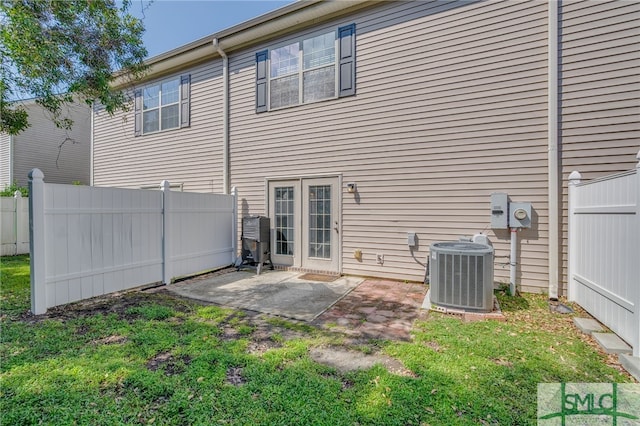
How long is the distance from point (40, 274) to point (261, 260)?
3479mm

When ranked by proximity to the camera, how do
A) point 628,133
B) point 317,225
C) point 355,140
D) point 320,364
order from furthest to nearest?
1. point 317,225
2. point 355,140
3. point 628,133
4. point 320,364

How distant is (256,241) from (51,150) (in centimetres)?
1310

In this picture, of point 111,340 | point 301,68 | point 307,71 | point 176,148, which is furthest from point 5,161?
point 111,340

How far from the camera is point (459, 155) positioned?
5.13m

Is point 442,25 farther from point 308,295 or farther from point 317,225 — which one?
point 308,295

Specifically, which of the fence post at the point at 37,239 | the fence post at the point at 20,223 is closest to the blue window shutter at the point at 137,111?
the fence post at the point at 20,223

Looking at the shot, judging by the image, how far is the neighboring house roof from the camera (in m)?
5.88

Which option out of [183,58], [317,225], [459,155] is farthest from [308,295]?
[183,58]

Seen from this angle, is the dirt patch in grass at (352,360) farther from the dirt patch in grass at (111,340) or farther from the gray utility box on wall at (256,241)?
the gray utility box on wall at (256,241)

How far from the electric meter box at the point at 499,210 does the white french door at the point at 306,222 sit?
275 cm

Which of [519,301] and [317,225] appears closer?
[519,301]

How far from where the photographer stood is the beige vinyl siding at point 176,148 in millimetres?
7668

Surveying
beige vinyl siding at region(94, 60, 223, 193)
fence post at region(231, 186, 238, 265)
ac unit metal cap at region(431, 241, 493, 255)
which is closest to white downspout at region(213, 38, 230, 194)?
beige vinyl siding at region(94, 60, 223, 193)

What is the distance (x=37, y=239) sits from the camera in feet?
12.4
